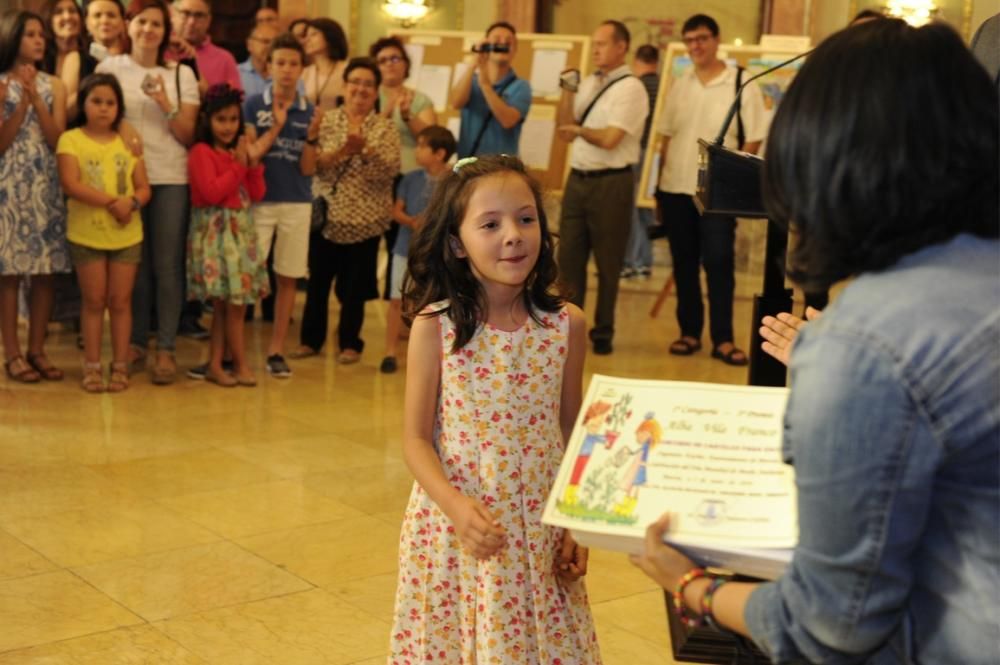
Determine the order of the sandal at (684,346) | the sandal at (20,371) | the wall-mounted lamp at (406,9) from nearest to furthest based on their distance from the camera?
the sandal at (20,371) < the sandal at (684,346) < the wall-mounted lamp at (406,9)

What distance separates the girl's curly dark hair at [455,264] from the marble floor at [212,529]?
1.19 meters

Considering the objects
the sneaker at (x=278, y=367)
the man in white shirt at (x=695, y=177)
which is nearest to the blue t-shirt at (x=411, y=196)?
the sneaker at (x=278, y=367)

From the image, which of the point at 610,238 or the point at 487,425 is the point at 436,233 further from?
the point at 610,238

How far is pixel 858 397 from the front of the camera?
133 cm

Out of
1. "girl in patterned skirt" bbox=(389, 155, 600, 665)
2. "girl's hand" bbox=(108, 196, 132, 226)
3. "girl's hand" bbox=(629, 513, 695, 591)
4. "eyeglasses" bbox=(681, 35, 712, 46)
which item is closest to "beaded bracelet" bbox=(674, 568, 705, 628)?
"girl's hand" bbox=(629, 513, 695, 591)

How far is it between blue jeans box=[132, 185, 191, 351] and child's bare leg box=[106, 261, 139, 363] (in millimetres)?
163

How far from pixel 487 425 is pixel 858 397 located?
48.3 inches

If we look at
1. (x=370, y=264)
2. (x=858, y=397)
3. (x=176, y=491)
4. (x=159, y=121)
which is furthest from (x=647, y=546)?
(x=370, y=264)

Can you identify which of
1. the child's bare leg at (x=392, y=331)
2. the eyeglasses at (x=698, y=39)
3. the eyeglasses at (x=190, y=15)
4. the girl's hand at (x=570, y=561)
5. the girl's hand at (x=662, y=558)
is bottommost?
the child's bare leg at (x=392, y=331)

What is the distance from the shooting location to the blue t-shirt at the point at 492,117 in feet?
25.6

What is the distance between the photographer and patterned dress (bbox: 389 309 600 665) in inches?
97.0

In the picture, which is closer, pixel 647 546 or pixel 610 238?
pixel 647 546

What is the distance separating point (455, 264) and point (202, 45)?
496 centimetres

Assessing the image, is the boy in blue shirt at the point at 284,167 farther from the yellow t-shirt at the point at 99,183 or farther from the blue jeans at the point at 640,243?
the blue jeans at the point at 640,243
